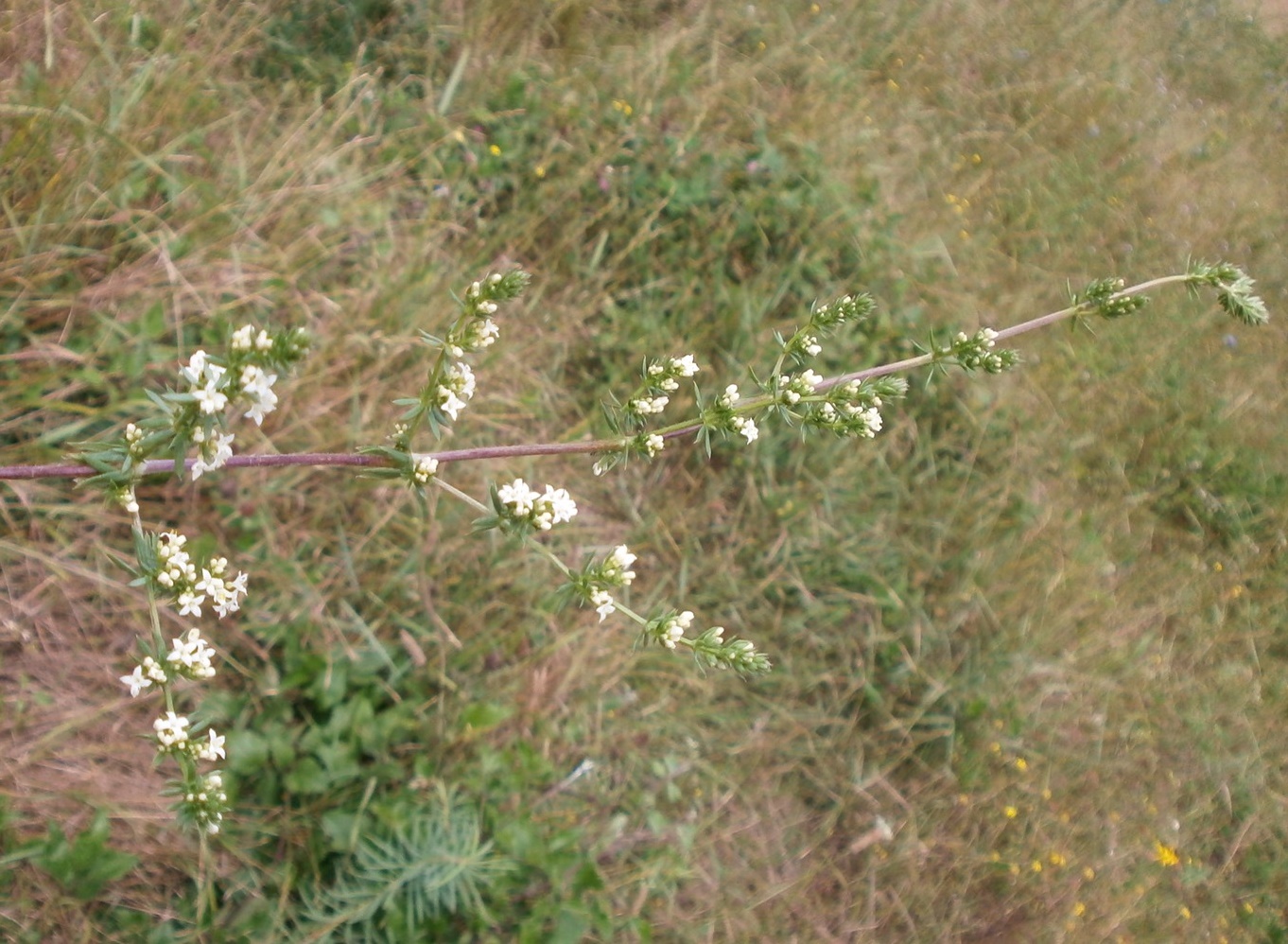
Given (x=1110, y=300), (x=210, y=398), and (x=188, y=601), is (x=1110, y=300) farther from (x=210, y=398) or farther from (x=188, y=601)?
(x=188, y=601)

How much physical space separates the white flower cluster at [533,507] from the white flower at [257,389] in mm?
395

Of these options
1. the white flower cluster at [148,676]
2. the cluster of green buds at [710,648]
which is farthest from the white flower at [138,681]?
the cluster of green buds at [710,648]

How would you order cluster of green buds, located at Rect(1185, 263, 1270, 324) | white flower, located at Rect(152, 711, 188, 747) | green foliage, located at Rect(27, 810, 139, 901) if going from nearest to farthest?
1. white flower, located at Rect(152, 711, 188, 747)
2. cluster of green buds, located at Rect(1185, 263, 1270, 324)
3. green foliage, located at Rect(27, 810, 139, 901)

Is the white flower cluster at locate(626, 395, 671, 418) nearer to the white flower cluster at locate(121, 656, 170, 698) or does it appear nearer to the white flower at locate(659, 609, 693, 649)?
the white flower at locate(659, 609, 693, 649)

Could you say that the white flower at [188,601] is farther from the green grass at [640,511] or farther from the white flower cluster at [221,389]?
the green grass at [640,511]

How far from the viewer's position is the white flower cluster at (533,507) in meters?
1.46

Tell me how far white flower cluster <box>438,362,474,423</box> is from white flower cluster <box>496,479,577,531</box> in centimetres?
16

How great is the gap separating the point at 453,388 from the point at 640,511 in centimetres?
222

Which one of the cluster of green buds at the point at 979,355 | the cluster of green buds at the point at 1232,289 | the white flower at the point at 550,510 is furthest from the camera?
the cluster of green buds at the point at 1232,289

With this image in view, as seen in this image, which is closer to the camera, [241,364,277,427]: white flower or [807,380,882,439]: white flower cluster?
[241,364,277,427]: white flower

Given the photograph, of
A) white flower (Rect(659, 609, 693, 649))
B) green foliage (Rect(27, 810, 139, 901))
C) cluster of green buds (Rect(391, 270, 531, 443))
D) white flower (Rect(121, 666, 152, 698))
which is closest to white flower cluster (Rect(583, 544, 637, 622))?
white flower (Rect(659, 609, 693, 649))

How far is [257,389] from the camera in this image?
1260 millimetres

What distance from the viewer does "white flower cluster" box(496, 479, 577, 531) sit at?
146 cm

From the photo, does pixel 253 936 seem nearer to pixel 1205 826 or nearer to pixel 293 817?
pixel 293 817
